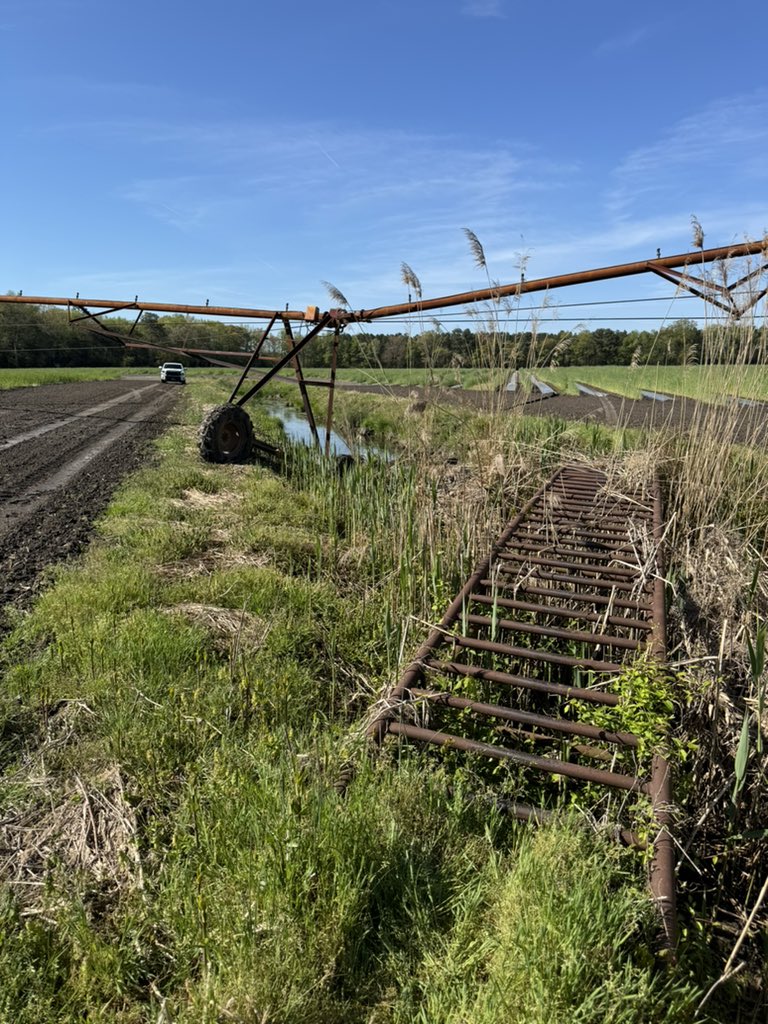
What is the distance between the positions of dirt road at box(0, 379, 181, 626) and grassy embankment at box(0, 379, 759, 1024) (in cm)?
144

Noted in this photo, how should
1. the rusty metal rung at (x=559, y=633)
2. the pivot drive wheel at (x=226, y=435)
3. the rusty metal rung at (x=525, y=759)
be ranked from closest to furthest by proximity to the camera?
the rusty metal rung at (x=525, y=759) → the rusty metal rung at (x=559, y=633) → the pivot drive wheel at (x=226, y=435)

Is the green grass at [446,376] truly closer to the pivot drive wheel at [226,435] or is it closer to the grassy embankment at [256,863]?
the grassy embankment at [256,863]

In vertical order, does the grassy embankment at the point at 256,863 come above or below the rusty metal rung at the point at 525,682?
below

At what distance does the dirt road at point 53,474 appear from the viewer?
5173 mm

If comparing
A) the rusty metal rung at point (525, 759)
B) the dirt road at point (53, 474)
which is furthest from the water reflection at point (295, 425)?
the rusty metal rung at point (525, 759)

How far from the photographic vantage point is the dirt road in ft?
17.0

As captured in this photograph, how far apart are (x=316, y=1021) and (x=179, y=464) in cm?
880

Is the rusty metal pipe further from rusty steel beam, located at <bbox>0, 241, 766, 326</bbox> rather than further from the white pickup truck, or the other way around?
the white pickup truck

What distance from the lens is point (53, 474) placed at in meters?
8.75

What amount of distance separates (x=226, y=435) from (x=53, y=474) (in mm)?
2424

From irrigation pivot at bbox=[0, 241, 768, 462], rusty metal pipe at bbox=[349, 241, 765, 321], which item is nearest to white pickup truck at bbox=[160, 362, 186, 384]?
irrigation pivot at bbox=[0, 241, 768, 462]

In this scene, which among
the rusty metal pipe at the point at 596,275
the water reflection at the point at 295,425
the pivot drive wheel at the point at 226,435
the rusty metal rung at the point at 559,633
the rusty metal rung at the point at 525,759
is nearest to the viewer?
the rusty metal rung at the point at 525,759

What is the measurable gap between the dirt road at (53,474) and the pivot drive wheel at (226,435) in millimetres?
1226

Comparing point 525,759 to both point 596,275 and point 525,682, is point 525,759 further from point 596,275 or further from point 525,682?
point 596,275
